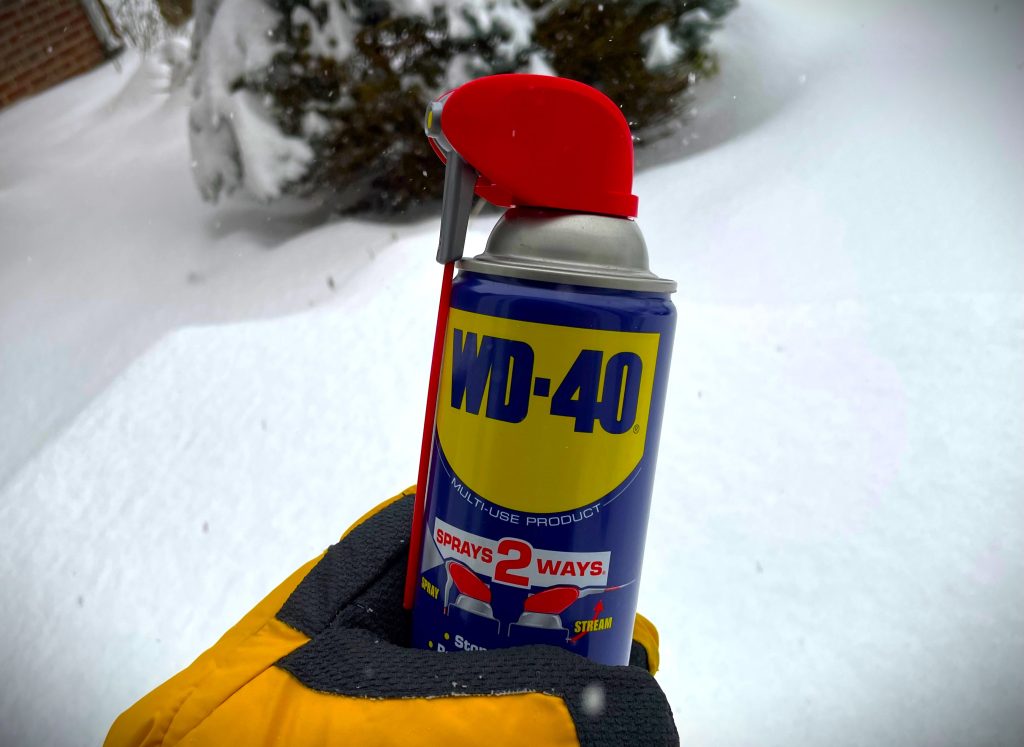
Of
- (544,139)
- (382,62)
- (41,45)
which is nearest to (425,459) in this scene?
(544,139)

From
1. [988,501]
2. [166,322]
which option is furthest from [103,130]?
[988,501]

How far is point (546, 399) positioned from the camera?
791 millimetres

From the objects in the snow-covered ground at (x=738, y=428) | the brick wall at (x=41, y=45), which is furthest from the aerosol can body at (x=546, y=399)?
the brick wall at (x=41, y=45)

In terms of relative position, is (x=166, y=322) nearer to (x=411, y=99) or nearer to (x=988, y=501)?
(x=411, y=99)

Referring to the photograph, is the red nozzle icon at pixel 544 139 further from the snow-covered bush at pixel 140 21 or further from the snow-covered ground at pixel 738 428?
the snow-covered bush at pixel 140 21

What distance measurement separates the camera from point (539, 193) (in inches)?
32.8

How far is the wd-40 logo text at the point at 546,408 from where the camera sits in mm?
786

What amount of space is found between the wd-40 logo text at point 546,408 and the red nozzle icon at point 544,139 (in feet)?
0.56

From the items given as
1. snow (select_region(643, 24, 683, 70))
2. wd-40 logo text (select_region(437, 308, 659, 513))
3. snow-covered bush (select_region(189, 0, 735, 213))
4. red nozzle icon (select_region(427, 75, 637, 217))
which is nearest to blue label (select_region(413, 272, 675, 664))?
wd-40 logo text (select_region(437, 308, 659, 513))

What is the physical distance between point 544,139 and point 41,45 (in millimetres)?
7116

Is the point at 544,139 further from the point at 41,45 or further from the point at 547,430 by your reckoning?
Result: the point at 41,45

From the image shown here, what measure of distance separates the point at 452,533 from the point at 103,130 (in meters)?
5.70

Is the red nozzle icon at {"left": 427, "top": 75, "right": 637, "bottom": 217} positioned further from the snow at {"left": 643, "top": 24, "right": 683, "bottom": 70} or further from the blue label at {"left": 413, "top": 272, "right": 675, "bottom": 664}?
the snow at {"left": 643, "top": 24, "right": 683, "bottom": 70}

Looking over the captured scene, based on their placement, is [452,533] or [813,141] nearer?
[452,533]
